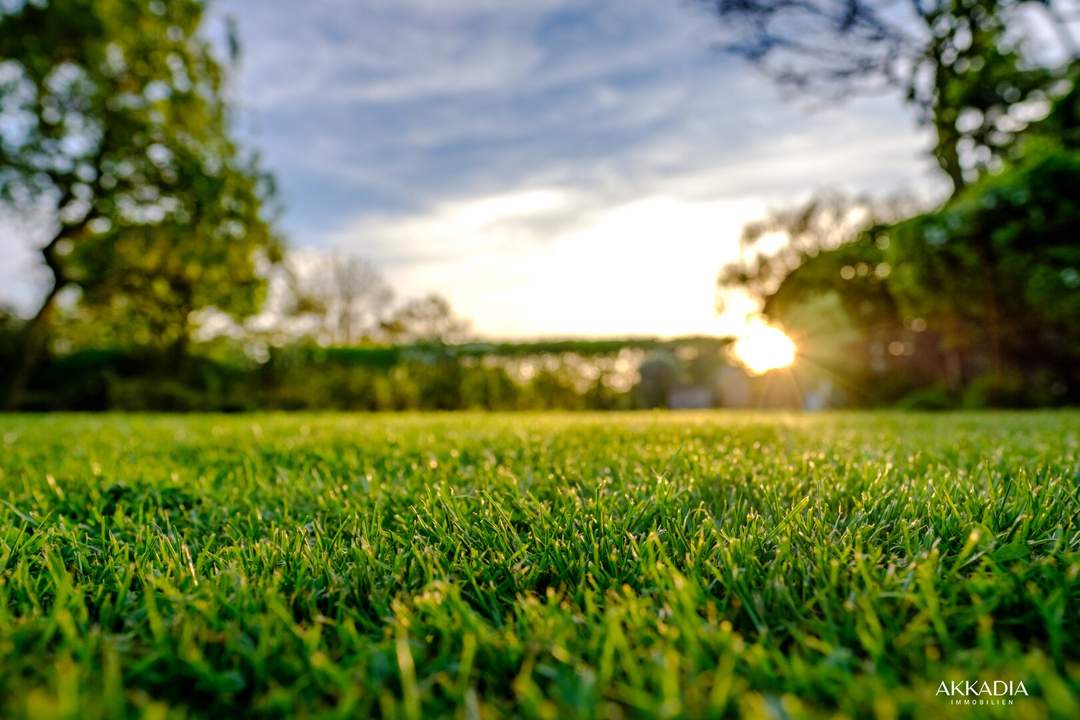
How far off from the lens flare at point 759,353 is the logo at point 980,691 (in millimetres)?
13089

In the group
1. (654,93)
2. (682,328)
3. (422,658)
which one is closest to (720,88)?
(654,93)

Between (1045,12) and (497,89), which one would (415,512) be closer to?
(1045,12)

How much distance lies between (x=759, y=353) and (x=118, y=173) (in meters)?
13.8

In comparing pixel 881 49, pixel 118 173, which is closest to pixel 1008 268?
pixel 881 49

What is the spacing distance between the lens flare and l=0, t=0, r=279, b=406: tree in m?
10.5

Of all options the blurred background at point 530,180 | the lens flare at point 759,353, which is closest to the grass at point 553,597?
the blurred background at point 530,180

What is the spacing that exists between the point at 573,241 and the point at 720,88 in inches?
162

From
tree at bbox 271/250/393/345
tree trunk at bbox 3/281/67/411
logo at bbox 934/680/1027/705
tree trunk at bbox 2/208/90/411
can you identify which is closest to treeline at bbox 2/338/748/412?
tree trunk at bbox 3/281/67/411

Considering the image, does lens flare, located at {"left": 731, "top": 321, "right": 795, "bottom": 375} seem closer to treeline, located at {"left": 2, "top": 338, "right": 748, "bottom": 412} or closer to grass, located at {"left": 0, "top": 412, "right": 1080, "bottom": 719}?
treeline, located at {"left": 2, "top": 338, "right": 748, "bottom": 412}

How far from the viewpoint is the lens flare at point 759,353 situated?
43.5ft

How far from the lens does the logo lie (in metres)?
0.68

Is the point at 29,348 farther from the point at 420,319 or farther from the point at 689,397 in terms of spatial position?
the point at 420,319

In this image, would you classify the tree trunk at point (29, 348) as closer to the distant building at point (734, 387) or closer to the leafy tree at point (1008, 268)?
the distant building at point (734, 387)

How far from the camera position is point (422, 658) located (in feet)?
2.73
